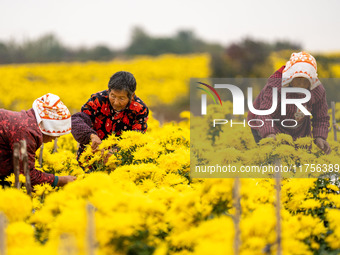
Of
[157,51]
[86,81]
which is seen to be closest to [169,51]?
[157,51]

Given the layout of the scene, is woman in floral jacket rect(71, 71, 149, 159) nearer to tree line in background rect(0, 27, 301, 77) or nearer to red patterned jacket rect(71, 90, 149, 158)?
red patterned jacket rect(71, 90, 149, 158)

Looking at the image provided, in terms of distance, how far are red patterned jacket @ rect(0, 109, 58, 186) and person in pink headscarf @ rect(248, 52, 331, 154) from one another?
1.72 meters

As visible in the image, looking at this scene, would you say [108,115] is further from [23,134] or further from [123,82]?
[23,134]

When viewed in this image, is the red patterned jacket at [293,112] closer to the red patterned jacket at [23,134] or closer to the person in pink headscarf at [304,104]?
the person in pink headscarf at [304,104]

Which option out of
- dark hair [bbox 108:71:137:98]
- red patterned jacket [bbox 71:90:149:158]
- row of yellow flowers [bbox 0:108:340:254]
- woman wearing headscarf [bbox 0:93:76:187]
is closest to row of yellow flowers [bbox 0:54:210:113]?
red patterned jacket [bbox 71:90:149:158]

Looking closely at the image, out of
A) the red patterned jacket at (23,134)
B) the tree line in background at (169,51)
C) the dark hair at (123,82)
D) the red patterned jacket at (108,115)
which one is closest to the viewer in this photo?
the red patterned jacket at (23,134)

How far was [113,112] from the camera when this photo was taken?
3.36m

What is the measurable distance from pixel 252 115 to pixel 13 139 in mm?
2147

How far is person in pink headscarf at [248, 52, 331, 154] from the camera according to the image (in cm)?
317

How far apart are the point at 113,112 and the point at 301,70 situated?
154 centimetres

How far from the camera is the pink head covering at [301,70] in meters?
3.13

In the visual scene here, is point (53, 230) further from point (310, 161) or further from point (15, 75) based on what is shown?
point (15, 75)

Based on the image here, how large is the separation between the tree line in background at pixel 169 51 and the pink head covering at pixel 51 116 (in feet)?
48.8

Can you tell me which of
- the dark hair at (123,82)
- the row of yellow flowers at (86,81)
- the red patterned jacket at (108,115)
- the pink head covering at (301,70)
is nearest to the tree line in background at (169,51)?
the row of yellow flowers at (86,81)
